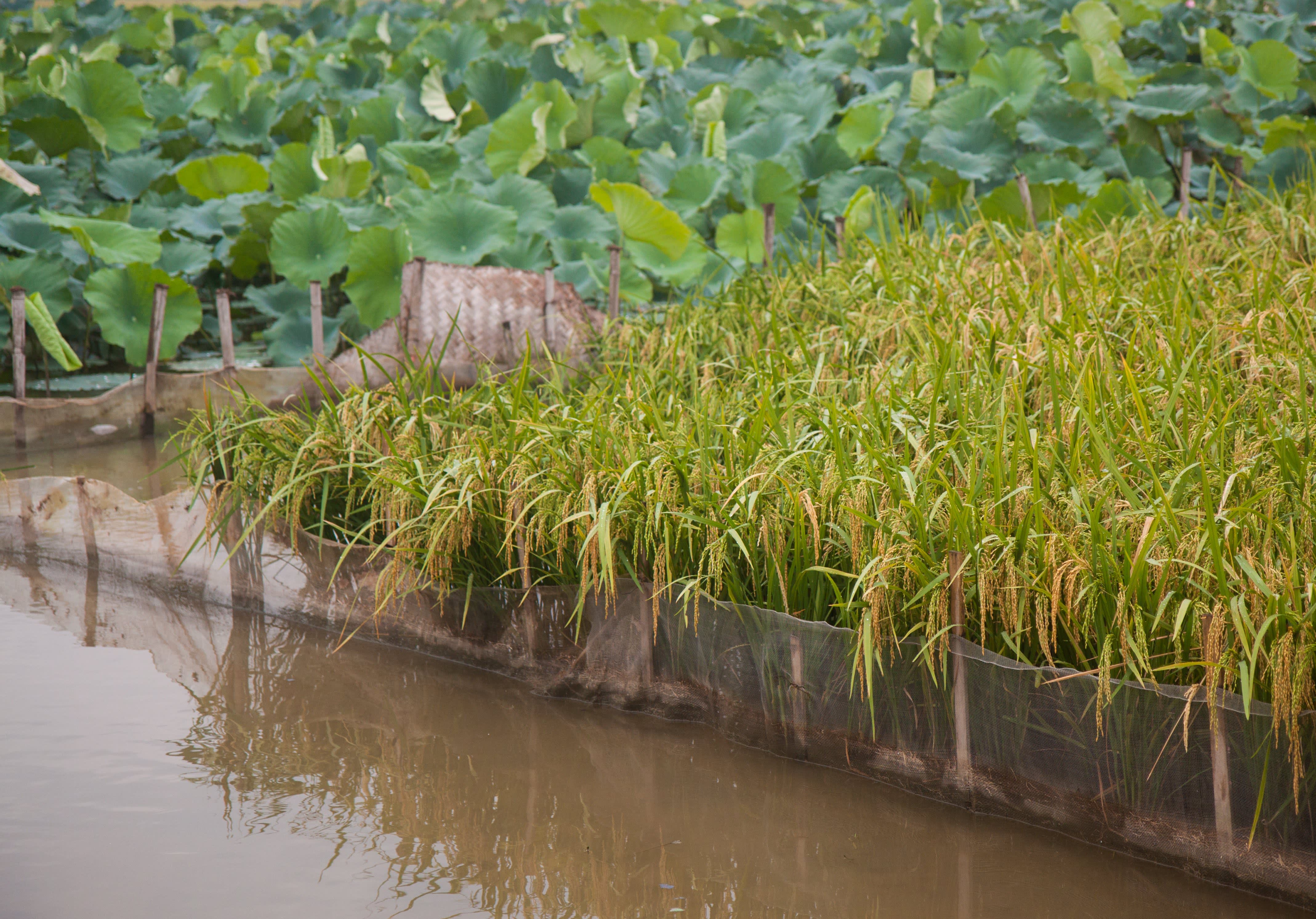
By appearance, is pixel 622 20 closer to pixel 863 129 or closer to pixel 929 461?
pixel 863 129

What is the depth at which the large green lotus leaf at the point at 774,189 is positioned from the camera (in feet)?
23.9

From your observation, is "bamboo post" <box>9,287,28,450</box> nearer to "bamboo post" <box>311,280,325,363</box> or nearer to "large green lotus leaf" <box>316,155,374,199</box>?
"bamboo post" <box>311,280,325,363</box>

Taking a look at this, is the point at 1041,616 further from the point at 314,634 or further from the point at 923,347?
the point at 314,634

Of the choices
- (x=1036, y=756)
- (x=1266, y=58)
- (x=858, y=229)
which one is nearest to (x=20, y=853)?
(x=1036, y=756)

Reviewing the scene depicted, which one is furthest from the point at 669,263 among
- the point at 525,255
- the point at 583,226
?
the point at 525,255

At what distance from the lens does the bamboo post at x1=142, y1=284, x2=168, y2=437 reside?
6195 mm

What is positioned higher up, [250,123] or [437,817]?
[250,123]

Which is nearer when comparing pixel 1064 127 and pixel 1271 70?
pixel 1064 127

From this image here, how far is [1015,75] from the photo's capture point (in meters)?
8.07

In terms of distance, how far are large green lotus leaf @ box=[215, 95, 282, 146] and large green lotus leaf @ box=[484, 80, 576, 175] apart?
2372mm

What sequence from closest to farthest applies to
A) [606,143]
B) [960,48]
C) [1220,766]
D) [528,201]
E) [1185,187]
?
[1220,766]
[1185,187]
[528,201]
[606,143]
[960,48]

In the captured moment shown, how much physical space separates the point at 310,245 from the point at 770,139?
353cm

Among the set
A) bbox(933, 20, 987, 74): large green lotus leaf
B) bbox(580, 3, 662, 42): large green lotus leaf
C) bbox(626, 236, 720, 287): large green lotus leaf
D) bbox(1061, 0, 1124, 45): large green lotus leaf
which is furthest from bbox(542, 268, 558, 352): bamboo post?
bbox(1061, 0, 1124, 45): large green lotus leaf

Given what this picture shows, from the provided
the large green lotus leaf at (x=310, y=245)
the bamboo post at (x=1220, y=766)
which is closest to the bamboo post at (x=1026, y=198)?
the bamboo post at (x=1220, y=766)
